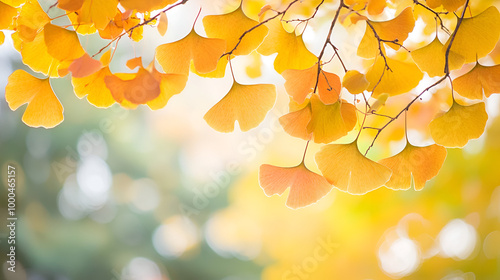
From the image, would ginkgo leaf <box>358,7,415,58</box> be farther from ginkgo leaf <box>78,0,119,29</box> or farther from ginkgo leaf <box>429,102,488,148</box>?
ginkgo leaf <box>78,0,119,29</box>

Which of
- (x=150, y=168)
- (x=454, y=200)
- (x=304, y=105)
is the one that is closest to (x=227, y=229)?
(x=150, y=168)

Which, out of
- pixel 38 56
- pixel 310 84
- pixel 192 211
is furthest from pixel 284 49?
pixel 192 211

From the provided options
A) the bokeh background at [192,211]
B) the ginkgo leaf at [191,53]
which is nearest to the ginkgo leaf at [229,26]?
the ginkgo leaf at [191,53]

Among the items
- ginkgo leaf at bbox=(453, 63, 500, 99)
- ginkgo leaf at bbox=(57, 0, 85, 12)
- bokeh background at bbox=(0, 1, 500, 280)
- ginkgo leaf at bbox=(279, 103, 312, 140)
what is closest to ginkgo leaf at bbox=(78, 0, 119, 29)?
ginkgo leaf at bbox=(57, 0, 85, 12)

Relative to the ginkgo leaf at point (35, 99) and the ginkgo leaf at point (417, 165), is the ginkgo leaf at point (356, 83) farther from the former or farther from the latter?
the ginkgo leaf at point (35, 99)

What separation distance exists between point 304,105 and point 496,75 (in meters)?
0.12

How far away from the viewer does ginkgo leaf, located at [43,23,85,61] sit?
0.26 meters

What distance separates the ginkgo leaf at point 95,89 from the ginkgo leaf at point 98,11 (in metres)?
0.04

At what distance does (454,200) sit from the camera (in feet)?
5.46

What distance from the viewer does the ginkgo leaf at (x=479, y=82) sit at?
28cm

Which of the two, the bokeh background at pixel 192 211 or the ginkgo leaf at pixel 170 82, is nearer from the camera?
the ginkgo leaf at pixel 170 82

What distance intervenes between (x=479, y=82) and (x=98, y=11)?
23 centimetres

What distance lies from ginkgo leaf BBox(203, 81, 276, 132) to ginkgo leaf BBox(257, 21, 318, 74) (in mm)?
24

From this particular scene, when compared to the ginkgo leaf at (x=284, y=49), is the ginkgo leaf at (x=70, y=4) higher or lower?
higher
